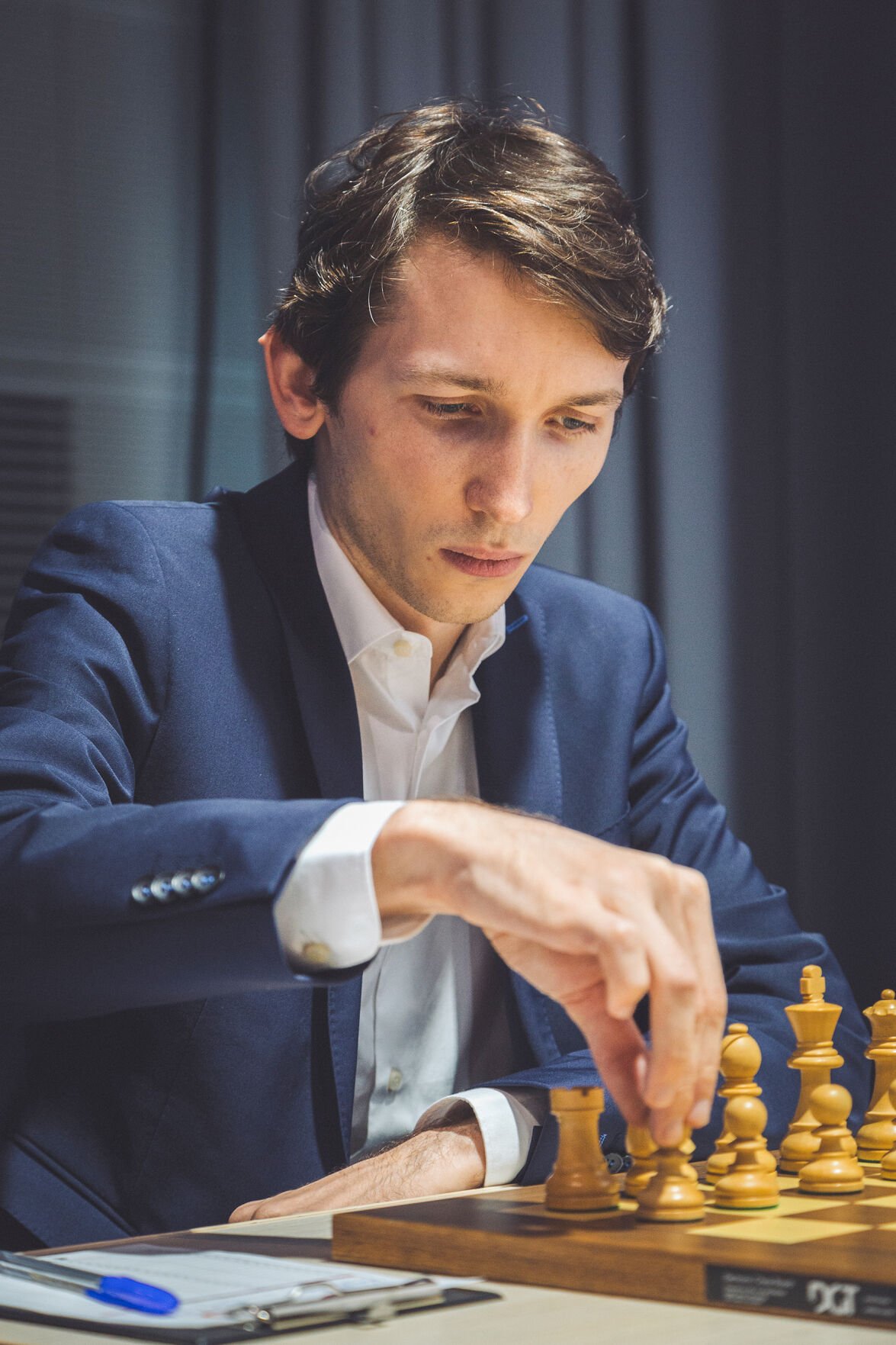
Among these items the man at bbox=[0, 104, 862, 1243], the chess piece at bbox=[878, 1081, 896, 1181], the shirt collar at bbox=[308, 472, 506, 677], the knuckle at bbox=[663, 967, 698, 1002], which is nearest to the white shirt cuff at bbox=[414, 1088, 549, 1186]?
the man at bbox=[0, 104, 862, 1243]

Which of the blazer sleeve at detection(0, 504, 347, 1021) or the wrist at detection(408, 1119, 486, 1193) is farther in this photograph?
the wrist at detection(408, 1119, 486, 1193)

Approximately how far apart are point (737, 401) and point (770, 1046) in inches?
60.7

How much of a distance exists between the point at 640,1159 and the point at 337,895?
0.27 metres

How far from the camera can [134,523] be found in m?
1.70

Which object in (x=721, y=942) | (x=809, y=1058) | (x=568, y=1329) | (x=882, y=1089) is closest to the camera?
(x=568, y=1329)

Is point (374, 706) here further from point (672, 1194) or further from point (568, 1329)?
point (568, 1329)

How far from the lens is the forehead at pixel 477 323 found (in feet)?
5.24

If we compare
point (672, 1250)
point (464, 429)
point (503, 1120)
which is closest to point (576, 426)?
point (464, 429)

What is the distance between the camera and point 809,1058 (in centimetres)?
121

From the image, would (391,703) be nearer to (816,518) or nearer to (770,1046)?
(770,1046)

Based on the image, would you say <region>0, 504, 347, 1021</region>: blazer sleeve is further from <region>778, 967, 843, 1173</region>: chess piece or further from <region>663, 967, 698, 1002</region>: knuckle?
<region>778, 967, 843, 1173</region>: chess piece

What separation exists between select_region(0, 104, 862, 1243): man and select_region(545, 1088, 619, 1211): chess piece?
0.18m

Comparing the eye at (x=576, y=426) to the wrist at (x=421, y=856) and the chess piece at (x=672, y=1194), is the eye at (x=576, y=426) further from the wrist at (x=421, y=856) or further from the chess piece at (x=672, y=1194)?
the chess piece at (x=672, y=1194)

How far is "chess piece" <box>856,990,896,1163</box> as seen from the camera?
1269 millimetres
